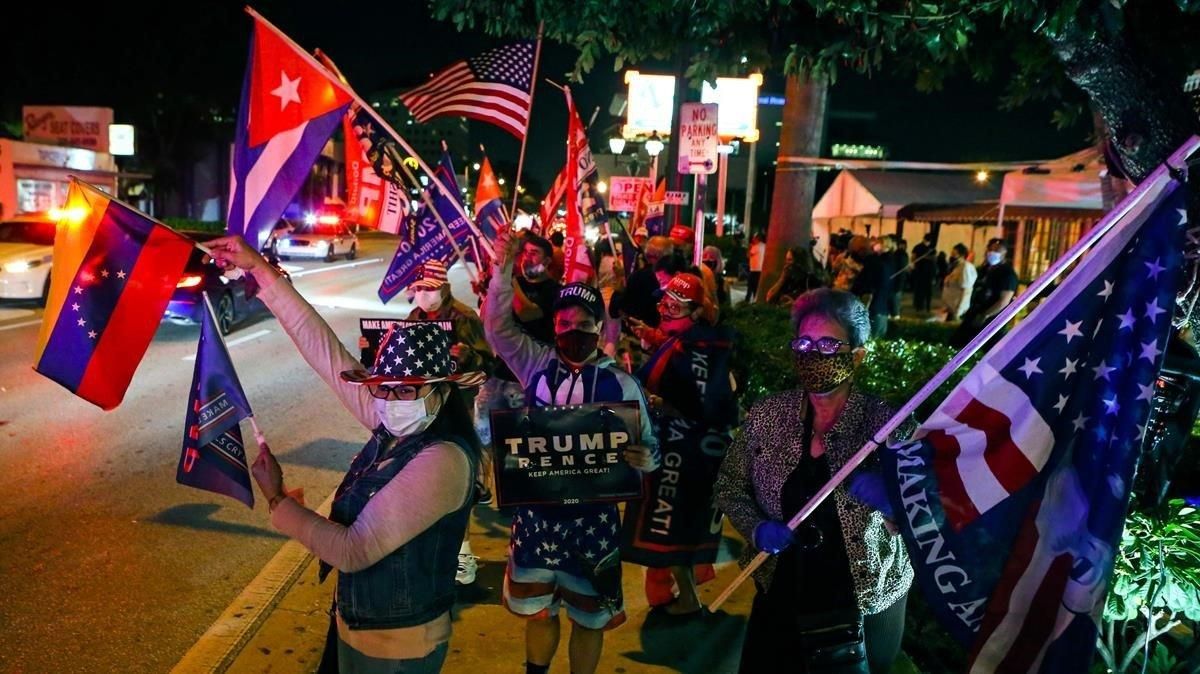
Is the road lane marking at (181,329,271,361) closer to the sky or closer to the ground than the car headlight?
closer to the ground

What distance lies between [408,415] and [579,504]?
1.23 metres

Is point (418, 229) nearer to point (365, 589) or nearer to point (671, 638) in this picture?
point (671, 638)

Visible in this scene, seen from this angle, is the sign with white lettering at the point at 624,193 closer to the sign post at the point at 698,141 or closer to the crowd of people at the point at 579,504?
the sign post at the point at 698,141

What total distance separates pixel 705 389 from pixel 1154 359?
107 inches

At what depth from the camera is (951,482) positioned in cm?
263

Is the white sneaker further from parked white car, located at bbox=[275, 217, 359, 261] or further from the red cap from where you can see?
parked white car, located at bbox=[275, 217, 359, 261]

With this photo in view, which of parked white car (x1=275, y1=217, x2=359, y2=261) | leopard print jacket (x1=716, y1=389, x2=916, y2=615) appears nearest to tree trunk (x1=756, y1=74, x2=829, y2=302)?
leopard print jacket (x1=716, y1=389, x2=916, y2=615)

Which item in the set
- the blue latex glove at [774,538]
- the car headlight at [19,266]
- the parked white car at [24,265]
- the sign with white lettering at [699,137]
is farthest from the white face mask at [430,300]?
the car headlight at [19,266]

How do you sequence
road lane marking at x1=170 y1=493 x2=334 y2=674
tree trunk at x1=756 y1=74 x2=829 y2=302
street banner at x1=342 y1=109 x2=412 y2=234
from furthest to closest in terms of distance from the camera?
1. tree trunk at x1=756 y1=74 x2=829 y2=302
2. street banner at x1=342 y1=109 x2=412 y2=234
3. road lane marking at x1=170 y1=493 x2=334 y2=674

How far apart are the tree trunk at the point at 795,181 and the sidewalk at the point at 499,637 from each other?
965 centimetres

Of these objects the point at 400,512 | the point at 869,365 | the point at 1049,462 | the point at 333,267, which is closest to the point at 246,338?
the point at 869,365

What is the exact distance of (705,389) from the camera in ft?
16.3

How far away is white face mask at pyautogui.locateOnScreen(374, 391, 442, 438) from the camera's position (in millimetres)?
2686

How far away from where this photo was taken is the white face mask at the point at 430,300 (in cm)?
561
